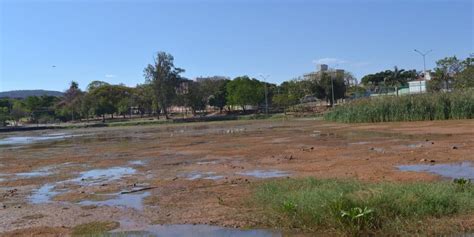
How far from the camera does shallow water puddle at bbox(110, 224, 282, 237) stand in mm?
8656

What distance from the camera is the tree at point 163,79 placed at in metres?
109

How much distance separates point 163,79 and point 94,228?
333 feet

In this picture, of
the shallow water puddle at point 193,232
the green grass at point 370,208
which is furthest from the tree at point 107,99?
the green grass at point 370,208

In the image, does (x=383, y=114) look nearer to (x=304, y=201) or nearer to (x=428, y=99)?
(x=428, y=99)

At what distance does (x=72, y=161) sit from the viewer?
25.7 metres

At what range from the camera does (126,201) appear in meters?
12.7

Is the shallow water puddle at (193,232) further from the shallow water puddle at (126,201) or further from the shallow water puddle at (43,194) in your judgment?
the shallow water puddle at (43,194)

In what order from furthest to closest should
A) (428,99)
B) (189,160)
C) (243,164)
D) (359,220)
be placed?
(428,99)
(189,160)
(243,164)
(359,220)

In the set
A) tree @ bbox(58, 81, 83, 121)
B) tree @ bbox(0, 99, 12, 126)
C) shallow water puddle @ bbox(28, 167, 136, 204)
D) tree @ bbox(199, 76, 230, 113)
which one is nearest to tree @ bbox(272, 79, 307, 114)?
tree @ bbox(199, 76, 230, 113)

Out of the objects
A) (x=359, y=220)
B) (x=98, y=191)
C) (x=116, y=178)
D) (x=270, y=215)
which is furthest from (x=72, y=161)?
(x=359, y=220)

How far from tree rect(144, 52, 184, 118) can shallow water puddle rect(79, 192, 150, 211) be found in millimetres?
95940

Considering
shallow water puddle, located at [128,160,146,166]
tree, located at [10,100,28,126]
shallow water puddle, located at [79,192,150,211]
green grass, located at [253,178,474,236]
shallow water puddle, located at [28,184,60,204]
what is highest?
tree, located at [10,100,28,126]

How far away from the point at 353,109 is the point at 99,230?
43.9m

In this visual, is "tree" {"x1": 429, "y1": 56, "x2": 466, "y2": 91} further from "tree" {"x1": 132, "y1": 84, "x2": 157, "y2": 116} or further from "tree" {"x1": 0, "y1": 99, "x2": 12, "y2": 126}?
"tree" {"x1": 0, "y1": 99, "x2": 12, "y2": 126}
